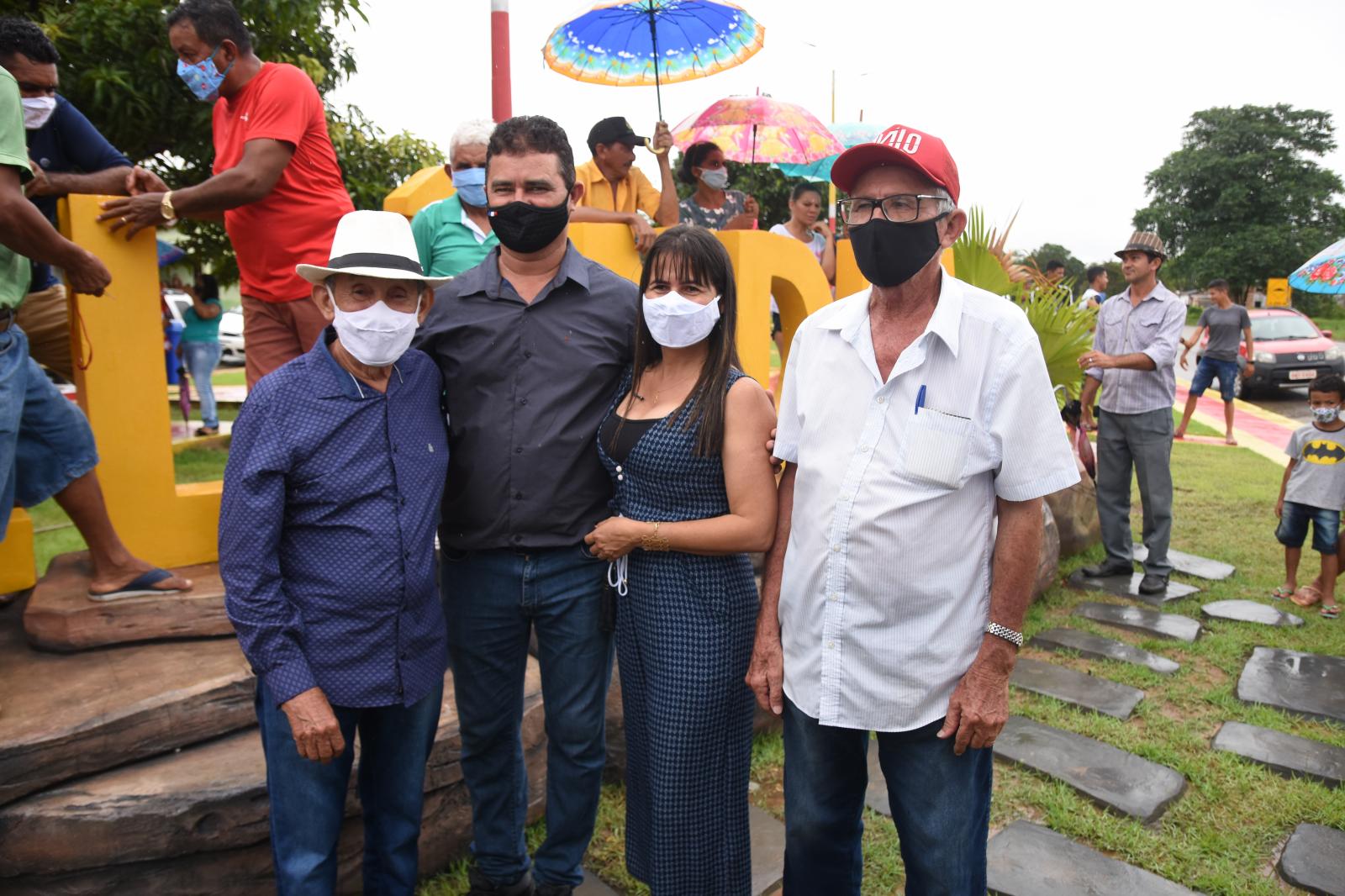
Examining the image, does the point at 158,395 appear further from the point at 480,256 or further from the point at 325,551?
the point at 325,551

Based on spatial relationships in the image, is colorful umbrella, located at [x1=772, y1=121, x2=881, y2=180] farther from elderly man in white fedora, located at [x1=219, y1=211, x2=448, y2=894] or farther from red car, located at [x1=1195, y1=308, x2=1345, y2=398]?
red car, located at [x1=1195, y1=308, x2=1345, y2=398]

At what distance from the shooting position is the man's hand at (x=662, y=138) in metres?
5.18

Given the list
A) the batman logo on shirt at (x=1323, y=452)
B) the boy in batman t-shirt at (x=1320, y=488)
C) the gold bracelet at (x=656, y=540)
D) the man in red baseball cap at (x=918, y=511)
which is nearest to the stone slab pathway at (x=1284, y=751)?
the boy in batman t-shirt at (x=1320, y=488)

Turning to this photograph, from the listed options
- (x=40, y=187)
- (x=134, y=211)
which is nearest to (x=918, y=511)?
(x=134, y=211)

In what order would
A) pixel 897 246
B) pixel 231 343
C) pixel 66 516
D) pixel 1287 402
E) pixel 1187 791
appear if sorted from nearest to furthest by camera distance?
pixel 897 246 → pixel 1187 791 → pixel 66 516 → pixel 1287 402 → pixel 231 343

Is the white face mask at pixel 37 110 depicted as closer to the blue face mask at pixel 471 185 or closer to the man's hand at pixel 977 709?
the blue face mask at pixel 471 185

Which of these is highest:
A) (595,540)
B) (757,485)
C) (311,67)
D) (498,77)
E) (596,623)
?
(311,67)

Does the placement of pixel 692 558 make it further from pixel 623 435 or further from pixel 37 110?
pixel 37 110

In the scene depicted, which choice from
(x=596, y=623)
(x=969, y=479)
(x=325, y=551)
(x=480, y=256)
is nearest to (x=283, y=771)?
(x=325, y=551)

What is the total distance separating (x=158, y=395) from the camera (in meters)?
3.40

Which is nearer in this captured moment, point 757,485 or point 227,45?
point 757,485

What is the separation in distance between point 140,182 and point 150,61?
4.29 m

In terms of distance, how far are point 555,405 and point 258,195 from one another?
5.08 feet

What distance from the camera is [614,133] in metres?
4.88
